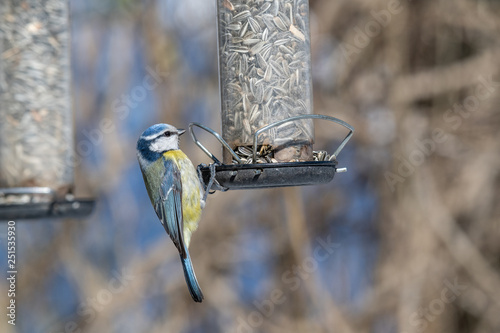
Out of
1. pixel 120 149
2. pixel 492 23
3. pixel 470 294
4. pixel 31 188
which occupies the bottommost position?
pixel 470 294

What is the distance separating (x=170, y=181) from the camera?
3498 mm

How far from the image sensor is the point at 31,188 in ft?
10.2

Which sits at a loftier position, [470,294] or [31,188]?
[31,188]

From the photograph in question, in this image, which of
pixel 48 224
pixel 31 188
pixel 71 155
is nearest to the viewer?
pixel 31 188

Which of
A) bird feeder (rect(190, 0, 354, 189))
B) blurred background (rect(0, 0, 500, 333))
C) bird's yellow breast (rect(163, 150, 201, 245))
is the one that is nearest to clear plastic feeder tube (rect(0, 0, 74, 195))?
bird's yellow breast (rect(163, 150, 201, 245))

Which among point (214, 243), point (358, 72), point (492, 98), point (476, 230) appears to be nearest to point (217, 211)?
point (214, 243)

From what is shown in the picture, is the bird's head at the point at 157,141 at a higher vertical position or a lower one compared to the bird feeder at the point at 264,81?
lower

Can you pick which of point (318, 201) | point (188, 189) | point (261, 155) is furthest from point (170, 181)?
point (318, 201)

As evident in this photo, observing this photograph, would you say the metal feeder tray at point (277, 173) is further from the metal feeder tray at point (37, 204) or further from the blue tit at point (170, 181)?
the metal feeder tray at point (37, 204)

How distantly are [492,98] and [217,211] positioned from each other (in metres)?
2.95

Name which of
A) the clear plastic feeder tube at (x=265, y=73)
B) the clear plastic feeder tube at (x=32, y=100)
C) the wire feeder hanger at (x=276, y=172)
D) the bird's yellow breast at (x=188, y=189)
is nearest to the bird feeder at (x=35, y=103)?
the clear plastic feeder tube at (x=32, y=100)

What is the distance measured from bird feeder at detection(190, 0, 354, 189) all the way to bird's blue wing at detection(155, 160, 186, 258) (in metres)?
0.33

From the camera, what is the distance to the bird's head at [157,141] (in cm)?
347

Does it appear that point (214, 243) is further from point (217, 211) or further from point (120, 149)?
point (120, 149)
